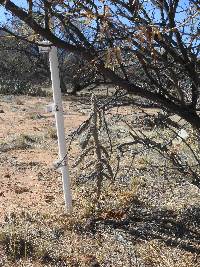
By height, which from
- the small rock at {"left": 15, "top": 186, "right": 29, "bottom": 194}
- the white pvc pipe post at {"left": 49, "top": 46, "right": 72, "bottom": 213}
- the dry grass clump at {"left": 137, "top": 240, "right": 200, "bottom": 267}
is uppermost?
the white pvc pipe post at {"left": 49, "top": 46, "right": 72, "bottom": 213}

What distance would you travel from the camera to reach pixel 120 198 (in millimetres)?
5688

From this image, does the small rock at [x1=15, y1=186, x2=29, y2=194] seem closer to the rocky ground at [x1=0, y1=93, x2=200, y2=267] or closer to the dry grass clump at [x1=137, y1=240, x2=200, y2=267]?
the rocky ground at [x1=0, y1=93, x2=200, y2=267]

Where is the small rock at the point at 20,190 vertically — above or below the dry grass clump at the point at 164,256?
above

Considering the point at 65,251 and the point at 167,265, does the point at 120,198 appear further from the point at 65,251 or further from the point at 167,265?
the point at 167,265

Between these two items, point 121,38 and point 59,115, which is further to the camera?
point 59,115

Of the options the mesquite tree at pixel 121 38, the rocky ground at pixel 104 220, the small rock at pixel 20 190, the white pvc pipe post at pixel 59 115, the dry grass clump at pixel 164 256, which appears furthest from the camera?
the small rock at pixel 20 190

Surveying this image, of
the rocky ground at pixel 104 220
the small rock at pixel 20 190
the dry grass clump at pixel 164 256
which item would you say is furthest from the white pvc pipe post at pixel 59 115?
the small rock at pixel 20 190

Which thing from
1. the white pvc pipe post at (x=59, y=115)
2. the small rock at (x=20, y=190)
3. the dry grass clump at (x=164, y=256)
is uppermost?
the white pvc pipe post at (x=59, y=115)

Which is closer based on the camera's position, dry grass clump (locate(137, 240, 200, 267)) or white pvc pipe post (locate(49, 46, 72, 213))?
dry grass clump (locate(137, 240, 200, 267))

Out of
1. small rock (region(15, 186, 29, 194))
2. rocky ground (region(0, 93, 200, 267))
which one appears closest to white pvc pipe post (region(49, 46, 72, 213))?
rocky ground (region(0, 93, 200, 267))

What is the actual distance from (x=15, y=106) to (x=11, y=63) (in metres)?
14.4

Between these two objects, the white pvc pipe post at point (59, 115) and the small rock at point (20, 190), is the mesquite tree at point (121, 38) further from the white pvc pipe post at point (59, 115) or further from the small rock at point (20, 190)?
the small rock at point (20, 190)

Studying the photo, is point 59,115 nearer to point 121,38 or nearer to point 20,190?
point 20,190

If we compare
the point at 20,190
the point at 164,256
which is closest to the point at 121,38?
the point at 164,256
